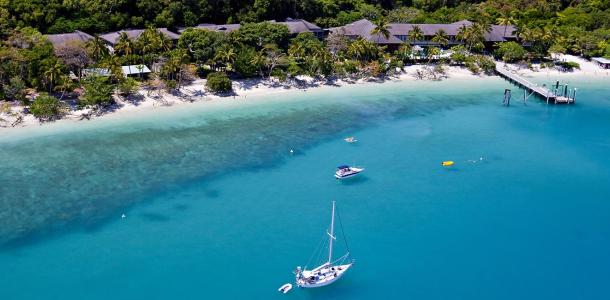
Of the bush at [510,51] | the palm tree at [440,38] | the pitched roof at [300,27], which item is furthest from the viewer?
the pitched roof at [300,27]

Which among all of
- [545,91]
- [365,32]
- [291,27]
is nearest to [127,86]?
[291,27]

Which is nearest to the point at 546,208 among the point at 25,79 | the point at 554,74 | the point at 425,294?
the point at 425,294

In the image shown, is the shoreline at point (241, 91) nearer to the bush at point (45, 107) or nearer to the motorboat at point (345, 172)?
the bush at point (45, 107)

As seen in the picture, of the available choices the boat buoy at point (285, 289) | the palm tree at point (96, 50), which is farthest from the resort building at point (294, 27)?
the boat buoy at point (285, 289)

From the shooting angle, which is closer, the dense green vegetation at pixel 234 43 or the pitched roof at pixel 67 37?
the dense green vegetation at pixel 234 43

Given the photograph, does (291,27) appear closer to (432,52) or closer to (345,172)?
(432,52)

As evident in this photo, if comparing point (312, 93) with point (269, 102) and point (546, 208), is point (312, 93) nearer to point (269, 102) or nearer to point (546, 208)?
point (269, 102)
